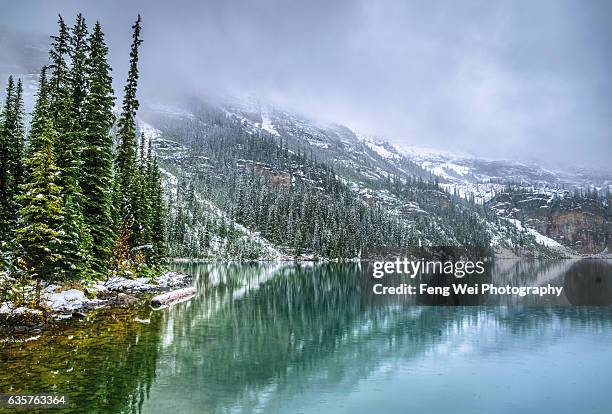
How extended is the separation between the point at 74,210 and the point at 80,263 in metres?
4.77

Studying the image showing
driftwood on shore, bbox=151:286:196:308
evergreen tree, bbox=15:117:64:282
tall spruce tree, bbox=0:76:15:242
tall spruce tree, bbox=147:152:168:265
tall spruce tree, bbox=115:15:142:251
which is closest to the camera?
evergreen tree, bbox=15:117:64:282

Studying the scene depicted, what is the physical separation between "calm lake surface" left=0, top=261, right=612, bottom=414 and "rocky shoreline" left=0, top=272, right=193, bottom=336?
1808 mm

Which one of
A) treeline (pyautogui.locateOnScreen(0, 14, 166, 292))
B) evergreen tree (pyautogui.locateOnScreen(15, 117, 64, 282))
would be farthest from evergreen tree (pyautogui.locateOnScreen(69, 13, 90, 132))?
evergreen tree (pyautogui.locateOnScreen(15, 117, 64, 282))

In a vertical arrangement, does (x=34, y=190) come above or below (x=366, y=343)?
above

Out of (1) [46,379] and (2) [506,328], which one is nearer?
(1) [46,379]

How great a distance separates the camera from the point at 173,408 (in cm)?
A: 1634

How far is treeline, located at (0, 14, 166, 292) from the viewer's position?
31.8 m

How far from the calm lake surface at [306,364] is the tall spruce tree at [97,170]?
984 cm

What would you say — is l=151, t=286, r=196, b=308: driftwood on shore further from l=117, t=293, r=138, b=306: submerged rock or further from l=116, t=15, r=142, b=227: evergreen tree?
l=116, t=15, r=142, b=227: evergreen tree

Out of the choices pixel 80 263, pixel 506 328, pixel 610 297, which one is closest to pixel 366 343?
pixel 506 328

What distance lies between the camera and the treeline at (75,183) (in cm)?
3180

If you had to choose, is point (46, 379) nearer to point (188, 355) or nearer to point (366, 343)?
point (188, 355)

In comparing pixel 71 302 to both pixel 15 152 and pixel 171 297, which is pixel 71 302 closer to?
pixel 171 297

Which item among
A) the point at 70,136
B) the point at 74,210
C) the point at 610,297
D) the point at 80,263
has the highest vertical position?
the point at 70,136
